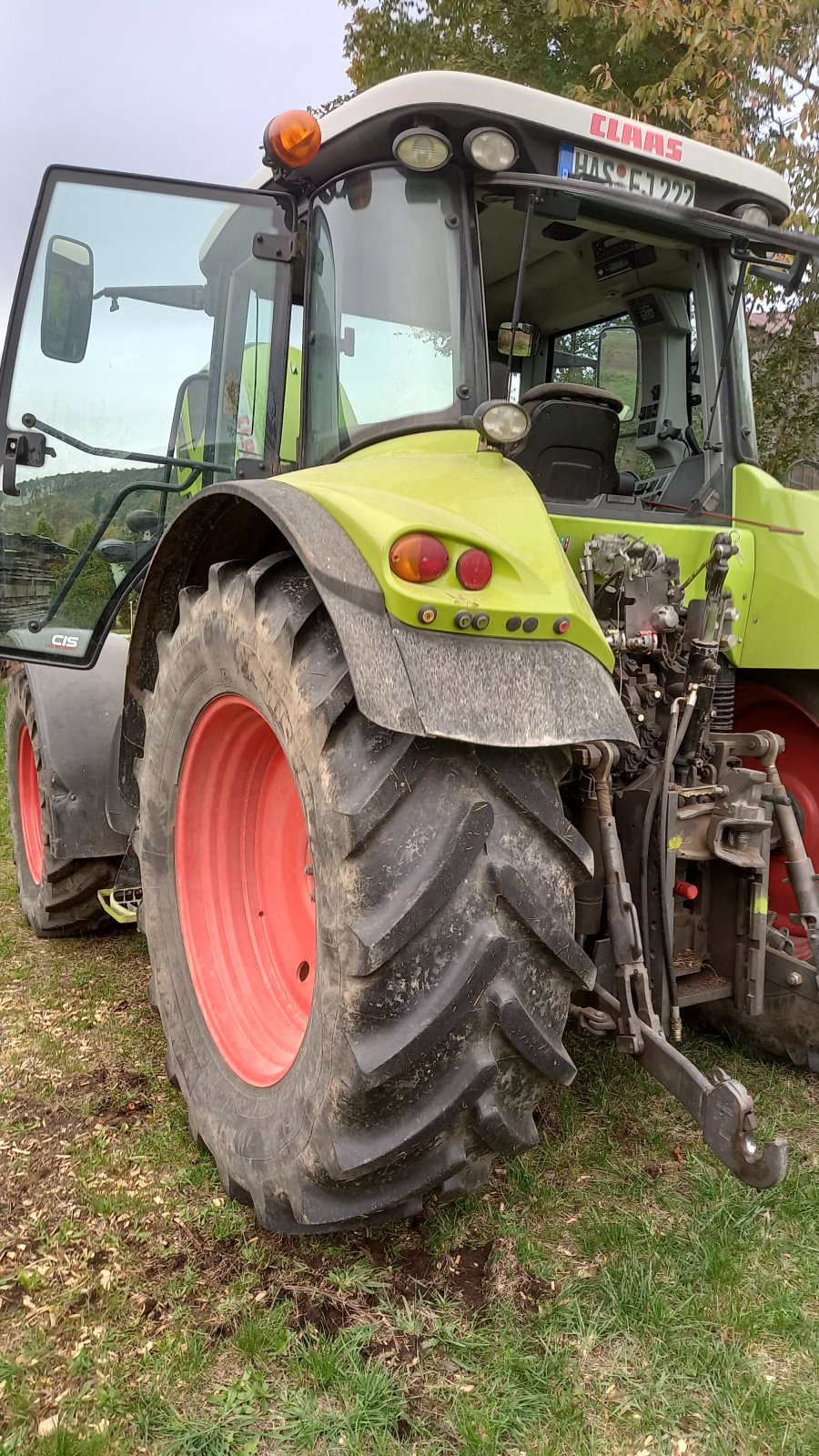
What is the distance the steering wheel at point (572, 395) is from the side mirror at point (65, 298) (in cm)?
126

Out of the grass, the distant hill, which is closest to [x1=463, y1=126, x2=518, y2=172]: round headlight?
the distant hill

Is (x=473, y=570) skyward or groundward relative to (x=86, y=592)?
groundward

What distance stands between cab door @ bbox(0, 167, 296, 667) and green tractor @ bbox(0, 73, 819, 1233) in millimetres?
11

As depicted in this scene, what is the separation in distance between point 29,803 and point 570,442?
9.31 feet

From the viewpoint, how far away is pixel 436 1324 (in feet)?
6.24

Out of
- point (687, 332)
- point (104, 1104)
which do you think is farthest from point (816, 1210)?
point (687, 332)

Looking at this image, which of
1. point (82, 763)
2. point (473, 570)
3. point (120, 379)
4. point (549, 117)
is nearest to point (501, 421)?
point (473, 570)

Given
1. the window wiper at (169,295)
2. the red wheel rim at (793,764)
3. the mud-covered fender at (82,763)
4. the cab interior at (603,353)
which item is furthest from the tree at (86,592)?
the red wheel rim at (793,764)

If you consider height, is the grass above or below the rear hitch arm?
below

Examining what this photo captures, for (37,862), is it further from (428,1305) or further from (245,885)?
(428,1305)

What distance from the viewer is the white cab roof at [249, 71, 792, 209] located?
225 cm

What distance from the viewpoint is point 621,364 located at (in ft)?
11.2

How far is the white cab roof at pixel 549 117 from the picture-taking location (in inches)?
88.7

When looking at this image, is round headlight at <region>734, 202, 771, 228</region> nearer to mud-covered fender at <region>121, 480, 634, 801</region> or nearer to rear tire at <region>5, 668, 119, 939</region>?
mud-covered fender at <region>121, 480, 634, 801</region>
